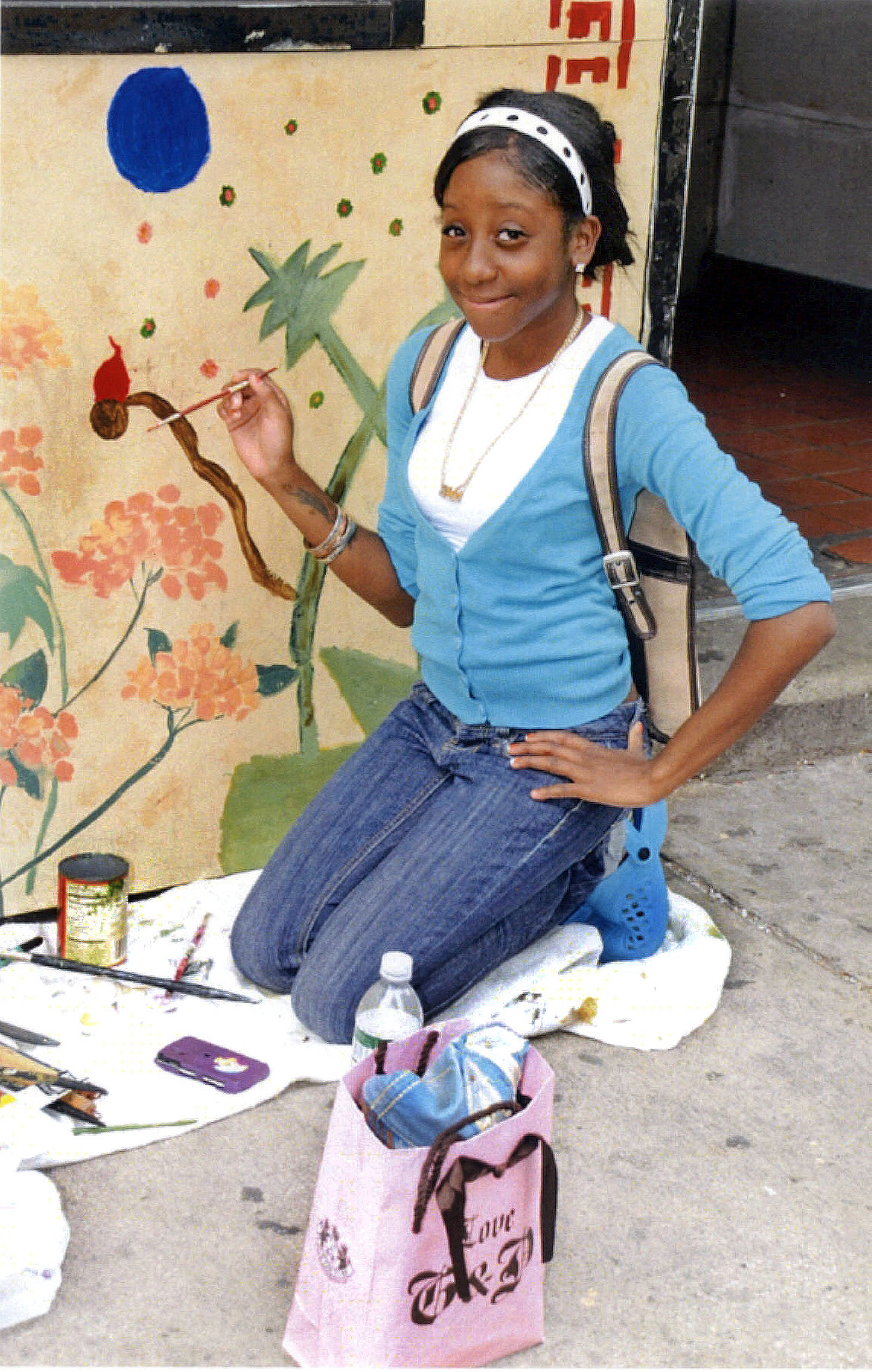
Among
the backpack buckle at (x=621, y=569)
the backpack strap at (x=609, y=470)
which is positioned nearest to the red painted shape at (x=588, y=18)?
the backpack strap at (x=609, y=470)

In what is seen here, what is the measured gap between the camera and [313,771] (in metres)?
3.51

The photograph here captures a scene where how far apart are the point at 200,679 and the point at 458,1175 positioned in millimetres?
1461

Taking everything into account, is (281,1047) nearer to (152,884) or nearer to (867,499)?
(152,884)

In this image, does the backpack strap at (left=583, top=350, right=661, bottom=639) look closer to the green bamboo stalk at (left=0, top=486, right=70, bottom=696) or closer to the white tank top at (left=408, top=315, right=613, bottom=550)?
the white tank top at (left=408, top=315, right=613, bottom=550)

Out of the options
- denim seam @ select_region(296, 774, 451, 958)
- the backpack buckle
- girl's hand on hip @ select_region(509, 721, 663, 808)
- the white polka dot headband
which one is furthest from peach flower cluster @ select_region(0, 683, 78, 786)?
the white polka dot headband

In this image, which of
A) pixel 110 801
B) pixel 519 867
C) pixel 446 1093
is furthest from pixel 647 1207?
pixel 110 801

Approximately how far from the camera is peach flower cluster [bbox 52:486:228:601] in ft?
10.3

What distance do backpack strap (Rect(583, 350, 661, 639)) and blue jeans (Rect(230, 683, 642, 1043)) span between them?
0.28 metres

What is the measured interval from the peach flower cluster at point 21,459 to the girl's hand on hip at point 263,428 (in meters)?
0.37

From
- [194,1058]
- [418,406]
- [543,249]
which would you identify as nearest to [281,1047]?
[194,1058]

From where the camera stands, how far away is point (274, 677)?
340cm

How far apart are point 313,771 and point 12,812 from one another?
0.60m

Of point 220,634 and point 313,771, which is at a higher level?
point 220,634

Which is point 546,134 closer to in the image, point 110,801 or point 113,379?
point 113,379
